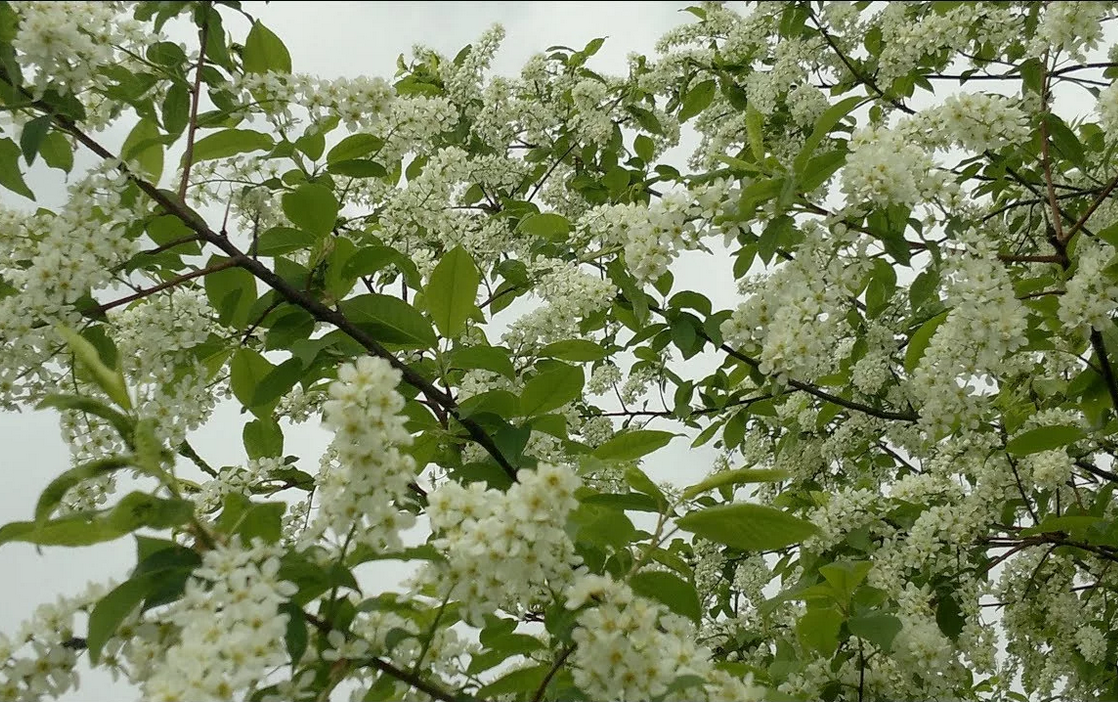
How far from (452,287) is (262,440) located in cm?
99

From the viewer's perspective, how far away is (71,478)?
4.18 feet

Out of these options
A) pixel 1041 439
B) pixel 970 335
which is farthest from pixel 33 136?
pixel 1041 439

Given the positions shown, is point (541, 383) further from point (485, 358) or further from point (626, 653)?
point (626, 653)

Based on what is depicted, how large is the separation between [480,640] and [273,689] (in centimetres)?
55

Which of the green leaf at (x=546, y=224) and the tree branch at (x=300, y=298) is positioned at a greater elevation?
the green leaf at (x=546, y=224)

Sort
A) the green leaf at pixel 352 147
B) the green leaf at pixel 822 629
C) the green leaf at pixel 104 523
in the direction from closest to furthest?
the green leaf at pixel 104 523
the green leaf at pixel 822 629
the green leaf at pixel 352 147

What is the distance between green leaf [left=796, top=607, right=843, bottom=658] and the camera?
2.27 metres

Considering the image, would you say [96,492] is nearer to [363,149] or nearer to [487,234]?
[363,149]

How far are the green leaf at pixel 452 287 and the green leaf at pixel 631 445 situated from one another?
53 centimetres

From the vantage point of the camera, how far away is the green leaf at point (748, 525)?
5.17 ft

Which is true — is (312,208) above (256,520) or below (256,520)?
above

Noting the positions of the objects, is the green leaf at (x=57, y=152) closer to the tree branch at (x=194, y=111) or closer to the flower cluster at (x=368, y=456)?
the tree branch at (x=194, y=111)

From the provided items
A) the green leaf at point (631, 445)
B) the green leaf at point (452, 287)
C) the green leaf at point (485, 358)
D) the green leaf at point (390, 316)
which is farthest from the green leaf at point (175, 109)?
the green leaf at point (631, 445)

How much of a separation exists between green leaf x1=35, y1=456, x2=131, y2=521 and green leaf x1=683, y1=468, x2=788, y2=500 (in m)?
0.95
